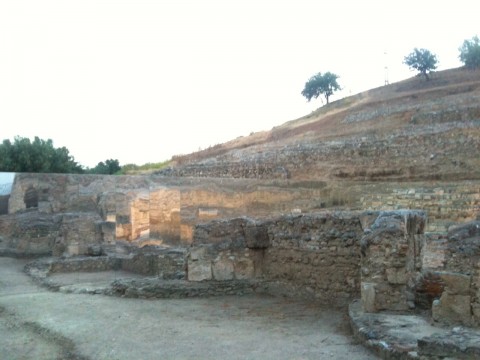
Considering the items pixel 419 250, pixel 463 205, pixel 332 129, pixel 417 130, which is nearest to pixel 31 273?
pixel 419 250

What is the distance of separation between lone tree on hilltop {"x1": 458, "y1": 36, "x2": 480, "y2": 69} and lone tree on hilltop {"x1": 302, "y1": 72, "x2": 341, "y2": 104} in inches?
497

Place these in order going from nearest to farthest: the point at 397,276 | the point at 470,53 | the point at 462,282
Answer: the point at 462,282 < the point at 397,276 < the point at 470,53

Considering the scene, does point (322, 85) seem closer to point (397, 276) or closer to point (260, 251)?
point (260, 251)

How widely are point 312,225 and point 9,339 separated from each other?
4.23 metres

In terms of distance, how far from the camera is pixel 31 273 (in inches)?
456

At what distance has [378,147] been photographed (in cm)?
2761

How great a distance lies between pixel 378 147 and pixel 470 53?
2784cm

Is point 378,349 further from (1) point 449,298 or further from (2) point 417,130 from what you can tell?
(2) point 417,130

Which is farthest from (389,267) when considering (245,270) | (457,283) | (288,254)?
(245,270)

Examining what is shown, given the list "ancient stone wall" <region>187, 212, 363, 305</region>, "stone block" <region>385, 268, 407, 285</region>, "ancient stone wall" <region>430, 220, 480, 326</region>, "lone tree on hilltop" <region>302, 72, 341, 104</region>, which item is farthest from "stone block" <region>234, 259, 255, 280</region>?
"lone tree on hilltop" <region>302, 72, 341, 104</region>

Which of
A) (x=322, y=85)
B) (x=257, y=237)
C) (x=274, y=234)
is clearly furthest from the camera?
(x=322, y=85)

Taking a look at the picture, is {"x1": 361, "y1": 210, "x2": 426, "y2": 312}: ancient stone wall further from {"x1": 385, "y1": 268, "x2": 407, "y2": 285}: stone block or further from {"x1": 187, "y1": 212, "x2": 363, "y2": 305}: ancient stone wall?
{"x1": 187, "y1": 212, "x2": 363, "y2": 305}: ancient stone wall

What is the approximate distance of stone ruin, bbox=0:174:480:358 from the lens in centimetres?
598

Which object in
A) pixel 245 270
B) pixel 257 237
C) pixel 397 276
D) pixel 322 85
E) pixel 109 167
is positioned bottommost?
pixel 245 270
